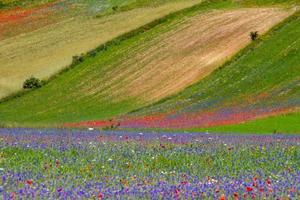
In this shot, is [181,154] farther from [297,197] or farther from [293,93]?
[293,93]

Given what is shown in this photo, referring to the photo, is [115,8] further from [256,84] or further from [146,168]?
[146,168]

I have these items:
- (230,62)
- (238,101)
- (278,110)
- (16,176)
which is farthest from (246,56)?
(16,176)

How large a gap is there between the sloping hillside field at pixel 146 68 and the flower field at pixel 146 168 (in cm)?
3317

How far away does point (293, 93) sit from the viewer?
5272 cm

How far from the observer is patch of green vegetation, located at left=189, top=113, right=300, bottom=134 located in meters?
38.5

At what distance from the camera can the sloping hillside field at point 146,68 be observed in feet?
208

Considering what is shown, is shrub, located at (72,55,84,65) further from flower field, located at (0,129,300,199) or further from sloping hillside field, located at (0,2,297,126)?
flower field, located at (0,129,300,199)

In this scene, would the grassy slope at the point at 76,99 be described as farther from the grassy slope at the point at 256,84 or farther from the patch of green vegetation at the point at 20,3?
the patch of green vegetation at the point at 20,3

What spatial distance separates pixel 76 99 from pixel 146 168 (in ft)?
160

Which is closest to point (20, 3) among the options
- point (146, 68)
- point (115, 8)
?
point (115, 8)

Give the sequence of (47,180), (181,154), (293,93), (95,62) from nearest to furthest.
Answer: (47,180) < (181,154) < (293,93) < (95,62)

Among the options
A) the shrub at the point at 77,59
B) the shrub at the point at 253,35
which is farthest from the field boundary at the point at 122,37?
the shrub at the point at 253,35

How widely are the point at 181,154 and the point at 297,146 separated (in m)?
4.08

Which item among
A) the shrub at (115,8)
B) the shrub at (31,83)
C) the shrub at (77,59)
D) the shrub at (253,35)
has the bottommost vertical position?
the shrub at (31,83)
